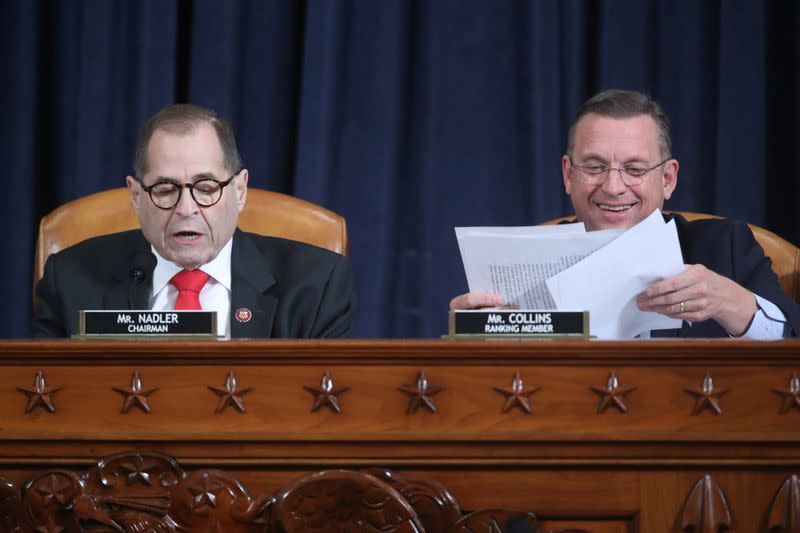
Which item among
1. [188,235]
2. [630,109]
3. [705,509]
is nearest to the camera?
[705,509]

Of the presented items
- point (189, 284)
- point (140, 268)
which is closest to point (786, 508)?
point (189, 284)

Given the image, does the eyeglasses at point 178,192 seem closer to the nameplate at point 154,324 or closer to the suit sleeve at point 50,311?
the suit sleeve at point 50,311

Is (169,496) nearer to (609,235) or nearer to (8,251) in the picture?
(609,235)

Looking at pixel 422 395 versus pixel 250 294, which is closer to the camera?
pixel 422 395

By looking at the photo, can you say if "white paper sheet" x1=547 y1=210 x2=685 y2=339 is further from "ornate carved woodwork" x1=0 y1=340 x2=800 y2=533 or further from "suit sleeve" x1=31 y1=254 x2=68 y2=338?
"suit sleeve" x1=31 y1=254 x2=68 y2=338

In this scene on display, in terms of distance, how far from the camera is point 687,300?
66.4 inches

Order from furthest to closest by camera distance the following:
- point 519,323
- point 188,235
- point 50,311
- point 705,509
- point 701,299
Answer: point 50,311
point 188,235
point 701,299
point 519,323
point 705,509

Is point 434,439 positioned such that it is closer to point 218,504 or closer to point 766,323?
point 218,504

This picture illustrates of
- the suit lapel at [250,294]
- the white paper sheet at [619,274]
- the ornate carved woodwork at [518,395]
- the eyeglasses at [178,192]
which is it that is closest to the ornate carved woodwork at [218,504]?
the ornate carved woodwork at [518,395]

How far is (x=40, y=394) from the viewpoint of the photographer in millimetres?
1263

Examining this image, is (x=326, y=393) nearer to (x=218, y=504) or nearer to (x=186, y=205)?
(x=218, y=504)

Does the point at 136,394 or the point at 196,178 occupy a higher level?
the point at 196,178

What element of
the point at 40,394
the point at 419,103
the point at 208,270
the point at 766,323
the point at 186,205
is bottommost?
the point at 40,394

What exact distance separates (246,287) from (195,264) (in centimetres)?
11
